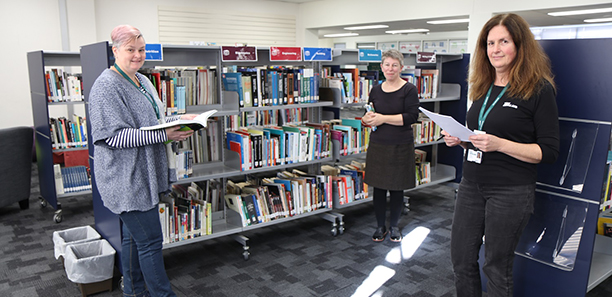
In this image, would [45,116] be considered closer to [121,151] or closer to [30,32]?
[121,151]

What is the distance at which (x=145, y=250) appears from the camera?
7.59 ft

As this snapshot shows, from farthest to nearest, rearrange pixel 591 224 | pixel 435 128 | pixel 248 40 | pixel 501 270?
pixel 248 40 < pixel 435 128 < pixel 591 224 < pixel 501 270

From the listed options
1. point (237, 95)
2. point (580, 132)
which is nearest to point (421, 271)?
point (580, 132)

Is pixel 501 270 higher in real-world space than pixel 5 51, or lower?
lower

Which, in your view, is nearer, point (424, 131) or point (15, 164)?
point (15, 164)

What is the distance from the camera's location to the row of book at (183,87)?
311cm

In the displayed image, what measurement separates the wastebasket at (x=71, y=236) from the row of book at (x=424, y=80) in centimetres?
340

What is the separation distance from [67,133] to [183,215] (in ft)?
7.62

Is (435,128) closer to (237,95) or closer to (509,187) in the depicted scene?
(237,95)

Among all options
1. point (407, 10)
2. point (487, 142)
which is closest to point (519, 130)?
point (487, 142)

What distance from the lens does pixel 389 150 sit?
363cm

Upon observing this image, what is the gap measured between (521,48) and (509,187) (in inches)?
24.7

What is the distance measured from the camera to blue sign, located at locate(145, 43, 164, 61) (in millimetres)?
3029

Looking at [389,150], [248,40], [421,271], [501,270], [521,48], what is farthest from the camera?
[248,40]
